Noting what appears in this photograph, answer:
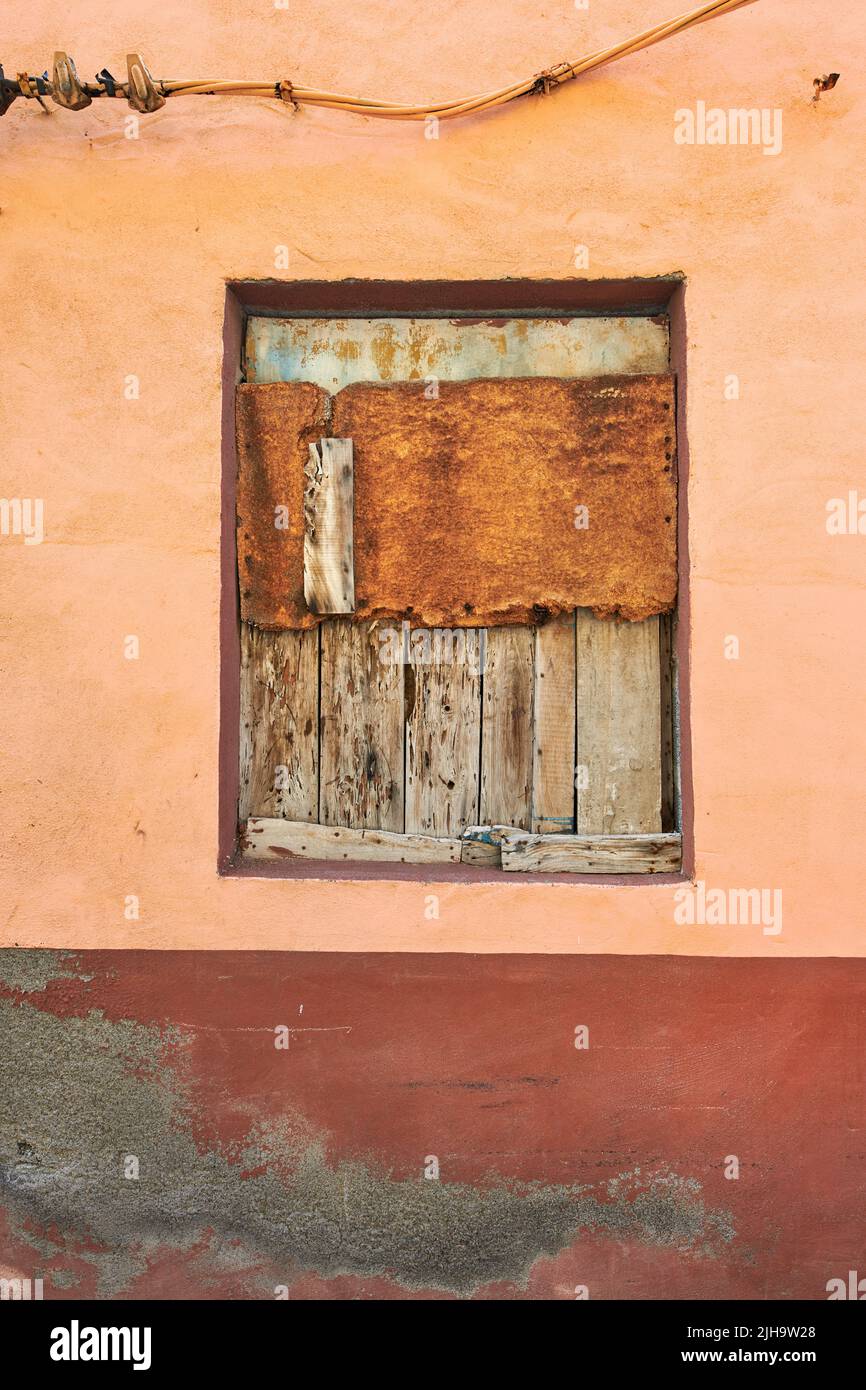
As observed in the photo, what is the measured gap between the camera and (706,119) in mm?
2422

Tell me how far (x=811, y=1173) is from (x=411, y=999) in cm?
122

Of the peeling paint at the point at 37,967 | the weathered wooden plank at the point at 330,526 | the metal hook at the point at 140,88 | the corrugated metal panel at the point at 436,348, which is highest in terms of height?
the metal hook at the point at 140,88

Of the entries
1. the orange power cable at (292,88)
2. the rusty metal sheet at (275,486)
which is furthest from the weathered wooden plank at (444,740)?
the orange power cable at (292,88)

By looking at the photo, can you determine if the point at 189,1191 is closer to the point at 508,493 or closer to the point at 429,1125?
the point at 429,1125

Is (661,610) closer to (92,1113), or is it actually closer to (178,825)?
(178,825)

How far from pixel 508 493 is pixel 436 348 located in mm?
530

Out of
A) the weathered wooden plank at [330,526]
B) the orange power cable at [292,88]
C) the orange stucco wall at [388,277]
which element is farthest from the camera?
the weathered wooden plank at [330,526]

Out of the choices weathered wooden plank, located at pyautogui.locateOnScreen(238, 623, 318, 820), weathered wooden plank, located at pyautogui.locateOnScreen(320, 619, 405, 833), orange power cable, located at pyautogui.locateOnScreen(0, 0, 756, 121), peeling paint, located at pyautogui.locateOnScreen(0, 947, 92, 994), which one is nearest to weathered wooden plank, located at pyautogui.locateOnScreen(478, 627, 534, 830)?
weathered wooden plank, located at pyautogui.locateOnScreen(320, 619, 405, 833)

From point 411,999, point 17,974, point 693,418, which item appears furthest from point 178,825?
point 693,418

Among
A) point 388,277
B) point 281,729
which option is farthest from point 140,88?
point 281,729

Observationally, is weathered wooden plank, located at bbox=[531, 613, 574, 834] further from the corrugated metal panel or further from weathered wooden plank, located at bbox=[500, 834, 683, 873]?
the corrugated metal panel

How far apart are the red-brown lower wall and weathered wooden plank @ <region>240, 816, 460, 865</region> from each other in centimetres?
30

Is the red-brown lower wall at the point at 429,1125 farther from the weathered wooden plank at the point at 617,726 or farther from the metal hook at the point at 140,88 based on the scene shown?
the metal hook at the point at 140,88

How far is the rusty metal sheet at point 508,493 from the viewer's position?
2557 mm
